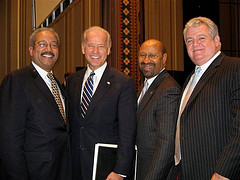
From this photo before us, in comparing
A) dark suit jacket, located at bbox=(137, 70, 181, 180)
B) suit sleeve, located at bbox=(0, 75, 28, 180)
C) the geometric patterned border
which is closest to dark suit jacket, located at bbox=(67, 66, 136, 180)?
dark suit jacket, located at bbox=(137, 70, 181, 180)

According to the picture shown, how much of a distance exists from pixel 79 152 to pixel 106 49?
767mm

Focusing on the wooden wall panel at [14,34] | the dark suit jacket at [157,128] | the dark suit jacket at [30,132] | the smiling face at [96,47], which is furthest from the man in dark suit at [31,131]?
the wooden wall panel at [14,34]

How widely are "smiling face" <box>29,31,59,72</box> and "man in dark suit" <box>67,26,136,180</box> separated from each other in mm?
300

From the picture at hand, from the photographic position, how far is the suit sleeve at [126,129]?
6.75 feet

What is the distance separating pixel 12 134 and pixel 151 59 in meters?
1.30

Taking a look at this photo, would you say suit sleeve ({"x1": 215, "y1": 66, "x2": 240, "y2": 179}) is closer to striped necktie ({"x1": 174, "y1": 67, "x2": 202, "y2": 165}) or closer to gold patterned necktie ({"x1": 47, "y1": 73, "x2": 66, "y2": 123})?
striped necktie ({"x1": 174, "y1": 67, "x2": 202, "y2": 165})

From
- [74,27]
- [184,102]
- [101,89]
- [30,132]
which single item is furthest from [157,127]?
[74,27]

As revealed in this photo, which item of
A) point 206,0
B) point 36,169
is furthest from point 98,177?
point 206,0

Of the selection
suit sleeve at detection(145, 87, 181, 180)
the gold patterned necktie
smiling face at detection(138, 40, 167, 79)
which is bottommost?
suit sleeve at detection(145, 87, 181, 180)

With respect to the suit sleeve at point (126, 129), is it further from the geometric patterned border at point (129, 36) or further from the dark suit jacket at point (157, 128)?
the geometric patterned border at point (129, 36)

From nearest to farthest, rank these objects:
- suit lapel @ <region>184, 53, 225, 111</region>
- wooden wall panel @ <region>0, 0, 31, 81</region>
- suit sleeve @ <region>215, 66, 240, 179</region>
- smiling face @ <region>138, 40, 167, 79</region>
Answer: suit sleeve @ <region>215, 66, 240, 179</region>
suit lapel @ <region>184, 53, 225, 111</region>
smiling face @ <region>138, 40, 167, 79</region>
wooden wall panel @ <region>0, 0, 31, 81</region>

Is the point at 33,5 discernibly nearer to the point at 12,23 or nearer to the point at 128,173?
the point at 12,23

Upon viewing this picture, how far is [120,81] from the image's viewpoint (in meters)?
2.19

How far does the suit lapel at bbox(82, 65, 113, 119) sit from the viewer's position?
83.3 inches
